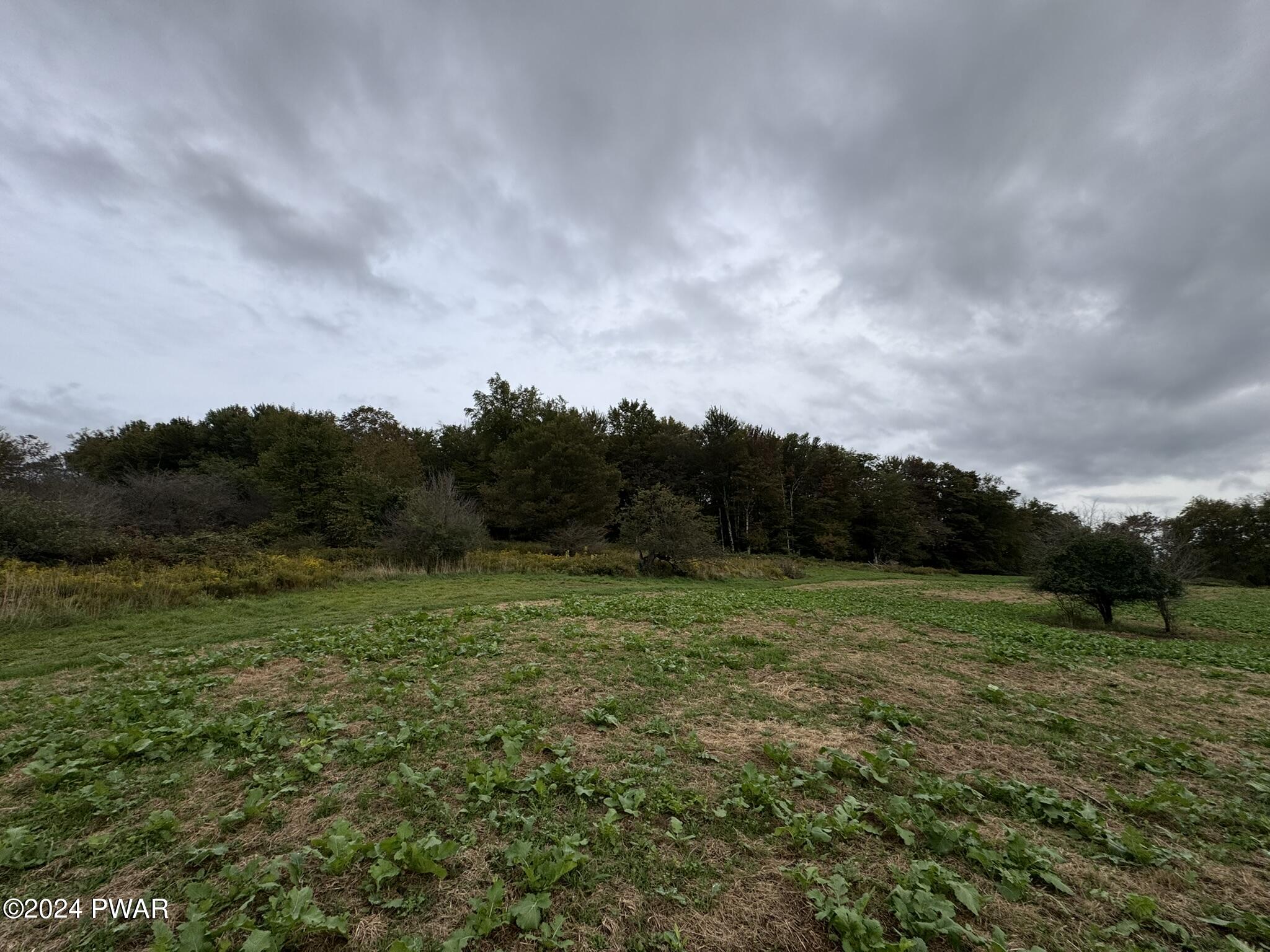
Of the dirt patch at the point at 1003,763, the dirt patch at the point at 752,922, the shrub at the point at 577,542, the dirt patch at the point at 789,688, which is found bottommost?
the dirt patch at the point at 752,922

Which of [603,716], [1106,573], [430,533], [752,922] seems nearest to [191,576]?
[430,533]

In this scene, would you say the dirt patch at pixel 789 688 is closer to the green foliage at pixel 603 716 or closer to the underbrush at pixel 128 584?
the green foliage at pixel 603 716

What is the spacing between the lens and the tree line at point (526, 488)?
24.1m

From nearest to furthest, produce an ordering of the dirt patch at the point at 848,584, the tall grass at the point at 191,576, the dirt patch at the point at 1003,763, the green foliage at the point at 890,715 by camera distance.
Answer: the dirt patch at the point at 1003,763 → the green foliage at the point at 890,715 → the tall grass at the point at 191,576 → the dirt patch at the point at 848,584

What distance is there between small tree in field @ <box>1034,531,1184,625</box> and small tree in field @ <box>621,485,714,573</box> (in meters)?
12.8

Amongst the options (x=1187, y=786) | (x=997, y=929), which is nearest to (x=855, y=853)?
(x=997, y=929)

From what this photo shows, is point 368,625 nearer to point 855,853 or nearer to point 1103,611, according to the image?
point 855,853

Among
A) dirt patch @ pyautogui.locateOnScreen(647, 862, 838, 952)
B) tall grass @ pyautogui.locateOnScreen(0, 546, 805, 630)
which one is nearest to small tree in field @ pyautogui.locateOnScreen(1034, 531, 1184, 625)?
tall grass @ pyautogui.locateOnScreen(0, 546, 805, 630)

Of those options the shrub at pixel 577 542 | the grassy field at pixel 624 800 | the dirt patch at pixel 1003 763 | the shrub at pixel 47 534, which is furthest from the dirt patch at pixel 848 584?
the shrub at pixel 47 534

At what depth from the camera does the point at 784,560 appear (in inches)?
1363

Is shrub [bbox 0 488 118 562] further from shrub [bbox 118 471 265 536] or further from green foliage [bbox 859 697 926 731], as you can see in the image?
green foliage [bbox 859 697 926 731]

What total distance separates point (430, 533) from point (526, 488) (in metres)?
12.7

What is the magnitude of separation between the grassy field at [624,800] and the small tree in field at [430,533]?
46.6ft

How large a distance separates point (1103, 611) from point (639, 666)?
15.3 m
